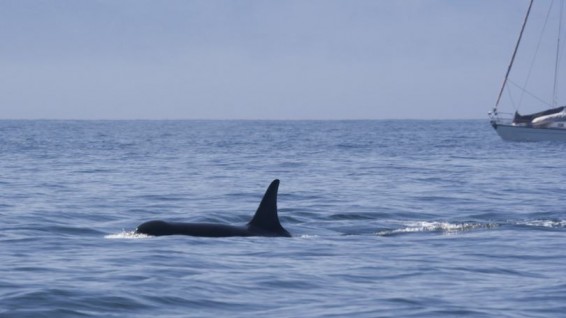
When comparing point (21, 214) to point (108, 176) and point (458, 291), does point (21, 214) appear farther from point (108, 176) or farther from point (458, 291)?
point (108, 176)

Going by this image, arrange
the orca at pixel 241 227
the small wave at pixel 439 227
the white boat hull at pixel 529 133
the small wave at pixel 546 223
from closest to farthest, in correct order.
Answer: the orca at pixel 241 227, the small wave at pixel 439 227, the small wave at pixel 546 223, the white boat hull at pixel 529 133

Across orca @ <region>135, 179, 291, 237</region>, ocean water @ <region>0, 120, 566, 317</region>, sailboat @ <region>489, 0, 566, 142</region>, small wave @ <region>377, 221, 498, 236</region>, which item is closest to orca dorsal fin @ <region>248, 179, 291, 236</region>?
orca @ <region>135, 179, 291, 237</region>

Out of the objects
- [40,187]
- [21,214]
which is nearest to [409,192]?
[40,187]

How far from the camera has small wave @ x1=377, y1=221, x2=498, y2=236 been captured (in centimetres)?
1888

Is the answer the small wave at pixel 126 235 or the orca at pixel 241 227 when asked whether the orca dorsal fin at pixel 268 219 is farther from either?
the small wave at pixel 126 235

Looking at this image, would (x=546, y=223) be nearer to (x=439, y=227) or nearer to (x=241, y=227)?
(x=439, y=227)

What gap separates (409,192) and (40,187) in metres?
8.69

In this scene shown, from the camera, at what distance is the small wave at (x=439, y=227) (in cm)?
1888

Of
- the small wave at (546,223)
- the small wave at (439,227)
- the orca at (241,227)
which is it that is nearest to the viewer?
the orca at (241,227)

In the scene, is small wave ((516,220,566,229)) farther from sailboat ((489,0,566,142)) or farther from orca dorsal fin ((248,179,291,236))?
sailboat ((489,0,566,142))

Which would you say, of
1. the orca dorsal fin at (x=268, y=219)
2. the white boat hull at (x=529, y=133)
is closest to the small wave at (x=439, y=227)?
the orca dorsal fin at (x=268, y=219)

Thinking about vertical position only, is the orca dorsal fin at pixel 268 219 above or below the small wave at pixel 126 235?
above

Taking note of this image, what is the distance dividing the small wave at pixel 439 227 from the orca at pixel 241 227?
198 centimetres

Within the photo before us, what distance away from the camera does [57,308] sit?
442 inches
